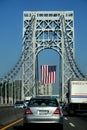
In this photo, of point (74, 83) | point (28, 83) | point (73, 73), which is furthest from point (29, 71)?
point (74, 83)

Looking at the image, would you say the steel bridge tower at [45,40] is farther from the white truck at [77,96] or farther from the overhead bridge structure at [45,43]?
the white truck at [77,96]

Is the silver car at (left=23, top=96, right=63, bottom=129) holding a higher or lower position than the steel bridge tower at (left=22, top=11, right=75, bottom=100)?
lower

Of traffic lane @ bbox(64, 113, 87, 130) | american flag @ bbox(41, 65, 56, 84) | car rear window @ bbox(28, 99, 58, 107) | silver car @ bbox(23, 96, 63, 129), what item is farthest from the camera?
american flag @ bbox(41, 65, 56, 84)

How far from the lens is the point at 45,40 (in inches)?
5743

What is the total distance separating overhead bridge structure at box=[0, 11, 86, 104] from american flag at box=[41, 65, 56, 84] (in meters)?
13.0

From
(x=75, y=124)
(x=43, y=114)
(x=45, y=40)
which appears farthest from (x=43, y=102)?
(x=45, y=40)

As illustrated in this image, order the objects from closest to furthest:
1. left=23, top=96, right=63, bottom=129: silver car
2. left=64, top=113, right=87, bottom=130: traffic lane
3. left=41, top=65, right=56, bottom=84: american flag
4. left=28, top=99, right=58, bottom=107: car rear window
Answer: left=23, top=96, right=63, bottom=129: silver car, left=28, top=99, right=58, bottom=107: car rear window, left=64, top=113, right=87, bottom=130: traffic lane, left=41, top=65, right=56, bottom=84: american flag

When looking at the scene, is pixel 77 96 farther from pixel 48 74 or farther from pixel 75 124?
pixel 48 74

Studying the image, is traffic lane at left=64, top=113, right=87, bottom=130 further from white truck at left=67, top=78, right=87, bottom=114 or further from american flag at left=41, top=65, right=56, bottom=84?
american flag at left=41, top=65, right=56, bottom=84

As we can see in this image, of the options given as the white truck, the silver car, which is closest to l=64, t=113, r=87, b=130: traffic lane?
the silver car

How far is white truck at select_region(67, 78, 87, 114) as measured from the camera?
137ft

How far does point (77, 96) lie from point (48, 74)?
256 feet

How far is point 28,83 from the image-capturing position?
455ft

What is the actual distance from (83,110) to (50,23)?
109 meters
